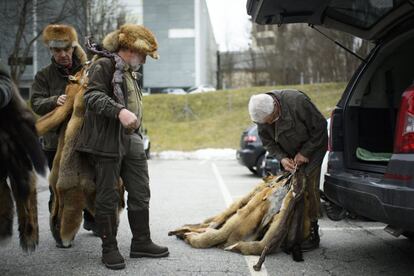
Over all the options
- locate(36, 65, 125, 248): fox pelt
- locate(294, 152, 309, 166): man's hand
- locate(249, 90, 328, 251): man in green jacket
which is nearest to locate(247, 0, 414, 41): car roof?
locate(249, 90, 328, 251): man in green jacket

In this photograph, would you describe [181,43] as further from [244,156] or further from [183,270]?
[183,270]

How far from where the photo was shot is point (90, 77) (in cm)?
429

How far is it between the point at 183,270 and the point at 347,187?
146 cm

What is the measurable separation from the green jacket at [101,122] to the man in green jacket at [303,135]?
124 centimetres

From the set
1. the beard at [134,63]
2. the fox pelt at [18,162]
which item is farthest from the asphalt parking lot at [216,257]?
the beard at [134,63]

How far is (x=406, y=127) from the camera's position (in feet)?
11.1

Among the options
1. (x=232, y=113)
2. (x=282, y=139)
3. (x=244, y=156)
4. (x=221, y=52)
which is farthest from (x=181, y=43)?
(x=282, y=139)

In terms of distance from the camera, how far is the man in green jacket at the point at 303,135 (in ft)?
15.5

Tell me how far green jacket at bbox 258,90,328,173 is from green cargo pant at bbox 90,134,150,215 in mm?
1321

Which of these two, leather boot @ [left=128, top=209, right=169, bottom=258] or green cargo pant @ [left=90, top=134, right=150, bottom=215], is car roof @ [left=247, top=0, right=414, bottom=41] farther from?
leather boot @ [left=128, top=209, right=169, bottom=258]

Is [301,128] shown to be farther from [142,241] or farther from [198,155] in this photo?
[198,155]

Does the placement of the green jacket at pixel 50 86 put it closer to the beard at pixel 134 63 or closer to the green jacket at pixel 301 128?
the beard at pixel 134 63

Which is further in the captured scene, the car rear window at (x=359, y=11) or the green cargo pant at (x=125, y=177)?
the car rear window at (x=359, y=11)

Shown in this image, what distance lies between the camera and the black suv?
4.11m
